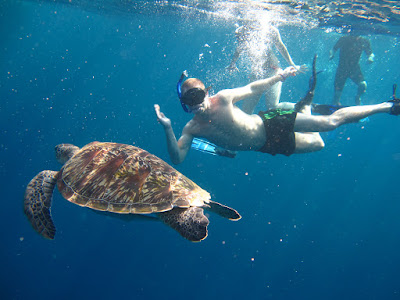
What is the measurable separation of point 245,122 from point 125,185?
2818 millimetres

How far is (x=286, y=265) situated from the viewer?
19.5m

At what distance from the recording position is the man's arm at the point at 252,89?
4.50 meters

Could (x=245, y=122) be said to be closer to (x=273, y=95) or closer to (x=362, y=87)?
(x=273, y=95)

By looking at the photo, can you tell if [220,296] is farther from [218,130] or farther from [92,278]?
[218,130]

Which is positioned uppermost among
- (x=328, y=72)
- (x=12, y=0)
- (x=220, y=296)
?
(x=12, y=0)

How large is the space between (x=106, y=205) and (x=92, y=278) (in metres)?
15.6

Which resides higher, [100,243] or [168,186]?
[168,186]

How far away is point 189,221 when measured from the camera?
2590 mm

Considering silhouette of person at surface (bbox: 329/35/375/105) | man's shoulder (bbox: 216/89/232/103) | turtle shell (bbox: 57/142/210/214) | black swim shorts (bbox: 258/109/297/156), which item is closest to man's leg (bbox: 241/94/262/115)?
black swim shorts (bbox: 258/109/297/156)

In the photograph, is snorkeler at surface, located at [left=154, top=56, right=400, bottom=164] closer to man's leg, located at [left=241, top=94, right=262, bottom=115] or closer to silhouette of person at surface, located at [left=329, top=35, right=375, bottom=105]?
man's leg, located at [left=241, top=94, right=262, bottom=115]

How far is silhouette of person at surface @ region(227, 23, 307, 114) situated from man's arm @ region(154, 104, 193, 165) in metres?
2.63

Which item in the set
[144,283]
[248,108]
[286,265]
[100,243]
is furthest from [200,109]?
[286,265]

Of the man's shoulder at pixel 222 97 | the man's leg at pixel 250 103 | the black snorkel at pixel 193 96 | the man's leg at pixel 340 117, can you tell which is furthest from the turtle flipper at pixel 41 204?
the man's leg at pixel 250 103

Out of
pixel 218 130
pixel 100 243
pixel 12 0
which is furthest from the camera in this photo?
pixel 12 0
